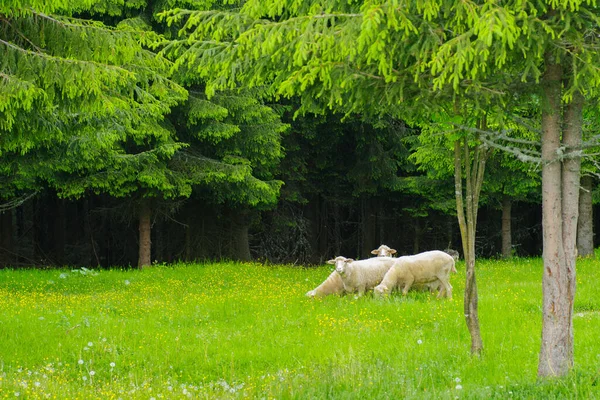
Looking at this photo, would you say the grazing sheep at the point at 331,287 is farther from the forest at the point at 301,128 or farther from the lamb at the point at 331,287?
the forest at the point at 301,128

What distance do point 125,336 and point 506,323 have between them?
5946 millimetres

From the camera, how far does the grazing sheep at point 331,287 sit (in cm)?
1455

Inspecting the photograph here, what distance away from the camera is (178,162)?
66.3 feet

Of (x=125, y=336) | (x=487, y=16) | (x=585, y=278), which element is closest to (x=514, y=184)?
(x=585, y=278)

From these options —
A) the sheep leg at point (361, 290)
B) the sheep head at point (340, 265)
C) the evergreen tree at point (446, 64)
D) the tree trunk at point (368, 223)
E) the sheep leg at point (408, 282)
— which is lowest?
the sheep leg at point (361, 290)

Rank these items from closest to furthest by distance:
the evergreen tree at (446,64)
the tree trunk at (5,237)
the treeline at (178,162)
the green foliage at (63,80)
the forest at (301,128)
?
the evergreen tree at (446,64)
the forest at (301,128)
the green foliage at (63,80)
the treeline at (178,162)
the tree trunk at (5,237)

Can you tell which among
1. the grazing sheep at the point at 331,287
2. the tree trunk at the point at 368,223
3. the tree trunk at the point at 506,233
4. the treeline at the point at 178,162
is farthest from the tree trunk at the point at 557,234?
the tree trunk at the point at 368,223

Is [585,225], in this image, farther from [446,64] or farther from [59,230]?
[59,230]

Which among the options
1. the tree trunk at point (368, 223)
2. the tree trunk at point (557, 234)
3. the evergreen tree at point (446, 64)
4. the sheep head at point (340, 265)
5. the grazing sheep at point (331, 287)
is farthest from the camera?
the tree trunk at point (368, 223)

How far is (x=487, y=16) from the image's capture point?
219 inches

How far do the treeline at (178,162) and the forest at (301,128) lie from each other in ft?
0.22

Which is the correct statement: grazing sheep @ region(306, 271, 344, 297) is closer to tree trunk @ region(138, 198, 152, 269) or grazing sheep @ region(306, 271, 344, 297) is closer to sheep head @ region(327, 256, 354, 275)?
sheep head @ region(327, 256, 354, 275)

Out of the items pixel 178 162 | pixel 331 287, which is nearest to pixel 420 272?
pixel 331 287

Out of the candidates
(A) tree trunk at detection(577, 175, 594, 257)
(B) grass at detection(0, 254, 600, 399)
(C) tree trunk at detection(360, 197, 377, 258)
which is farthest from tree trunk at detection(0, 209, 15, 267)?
(A) tree trunk at detection(577, 175, 594, 257)
